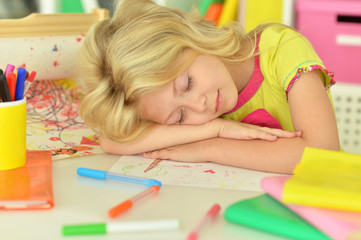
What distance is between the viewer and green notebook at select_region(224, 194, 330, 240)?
55cm

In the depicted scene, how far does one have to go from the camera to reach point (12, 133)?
778 millimetres

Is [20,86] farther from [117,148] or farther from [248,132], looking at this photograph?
[248,132]

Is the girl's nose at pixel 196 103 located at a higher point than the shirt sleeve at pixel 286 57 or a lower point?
lower

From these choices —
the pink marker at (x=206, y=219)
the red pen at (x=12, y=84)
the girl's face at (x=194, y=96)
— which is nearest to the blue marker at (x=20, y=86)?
the red pen at (x=12, y=84)

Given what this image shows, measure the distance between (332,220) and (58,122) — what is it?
2.37ft

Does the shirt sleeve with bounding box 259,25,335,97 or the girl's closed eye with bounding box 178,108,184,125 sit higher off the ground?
the shirt sleeve with bounding box 259,25,335,97

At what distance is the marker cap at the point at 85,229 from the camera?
1.87 ft

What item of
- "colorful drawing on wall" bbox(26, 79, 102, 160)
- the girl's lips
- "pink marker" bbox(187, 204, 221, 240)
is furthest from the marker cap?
the girl's lips

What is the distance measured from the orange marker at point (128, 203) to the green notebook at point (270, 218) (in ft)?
0.42

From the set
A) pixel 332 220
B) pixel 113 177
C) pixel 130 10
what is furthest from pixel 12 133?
pixel 332 220

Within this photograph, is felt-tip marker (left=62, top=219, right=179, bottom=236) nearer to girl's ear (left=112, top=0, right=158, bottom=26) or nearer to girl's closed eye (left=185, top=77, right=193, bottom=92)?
girl's closed eye (left=185, top=77, right=193, bottom=92)

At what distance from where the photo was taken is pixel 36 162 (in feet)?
2.71

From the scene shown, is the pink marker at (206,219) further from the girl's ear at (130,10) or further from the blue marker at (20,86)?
the girl's ear at (130,10)

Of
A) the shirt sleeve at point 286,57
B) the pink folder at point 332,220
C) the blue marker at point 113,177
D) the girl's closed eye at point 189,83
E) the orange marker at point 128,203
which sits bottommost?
the blue marker at point 113,177
